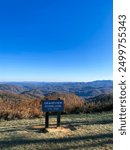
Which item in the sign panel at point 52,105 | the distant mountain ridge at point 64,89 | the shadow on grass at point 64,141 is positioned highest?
the distant mountain ridge at point 64,89

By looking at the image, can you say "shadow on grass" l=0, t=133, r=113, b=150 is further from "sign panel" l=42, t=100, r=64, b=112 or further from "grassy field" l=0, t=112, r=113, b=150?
"sign panel" l=42, t=100, r=64, b=112

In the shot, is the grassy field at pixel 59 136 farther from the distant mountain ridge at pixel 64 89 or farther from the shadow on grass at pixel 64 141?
the distant mountain ridge at pixel 64 89

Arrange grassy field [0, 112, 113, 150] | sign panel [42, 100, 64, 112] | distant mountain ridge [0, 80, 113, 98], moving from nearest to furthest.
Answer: grassy field [0, 112, 113, 150], sign panel [42, 100, 64, 112], distant mountain ridge [0, 80, 113, 98]

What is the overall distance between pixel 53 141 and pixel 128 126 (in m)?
2.64

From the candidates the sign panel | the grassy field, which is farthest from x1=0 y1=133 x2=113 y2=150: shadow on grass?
the sign panel

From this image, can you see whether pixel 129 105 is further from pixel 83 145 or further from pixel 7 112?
pixel 7 112

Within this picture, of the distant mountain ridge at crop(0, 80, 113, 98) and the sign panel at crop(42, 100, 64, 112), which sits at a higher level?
the distant mountain ridge at crop(0, 80, 113, 98)

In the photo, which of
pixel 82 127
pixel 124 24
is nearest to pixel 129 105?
pixel 124 24

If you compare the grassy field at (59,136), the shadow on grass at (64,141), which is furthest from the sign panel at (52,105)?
the shadow on grass at (64,141)

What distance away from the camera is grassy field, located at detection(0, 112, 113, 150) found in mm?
9406

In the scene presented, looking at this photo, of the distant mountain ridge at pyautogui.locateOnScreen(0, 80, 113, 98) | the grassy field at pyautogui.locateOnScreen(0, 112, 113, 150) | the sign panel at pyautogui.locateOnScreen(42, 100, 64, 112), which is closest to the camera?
the grassy field at pyautogui.locateOnScreen(0, 112, 113, 150)

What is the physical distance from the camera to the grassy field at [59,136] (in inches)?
370

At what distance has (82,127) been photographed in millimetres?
11656

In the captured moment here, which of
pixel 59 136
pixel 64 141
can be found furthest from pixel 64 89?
pixel 64 141
